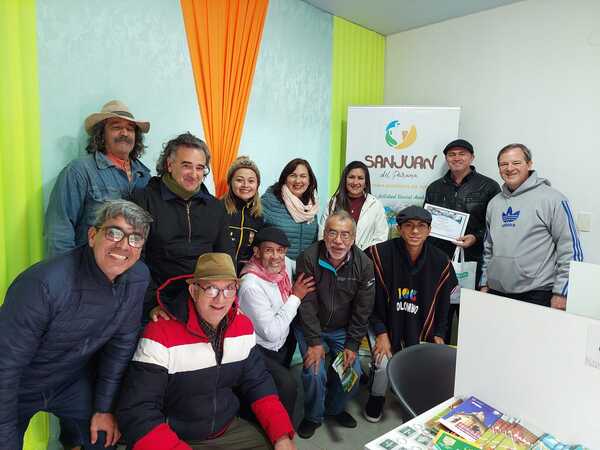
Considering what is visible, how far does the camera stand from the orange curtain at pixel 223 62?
9.73ft

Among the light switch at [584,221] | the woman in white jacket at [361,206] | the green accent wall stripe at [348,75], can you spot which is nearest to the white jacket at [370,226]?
the woman in white jacket at [361,206]

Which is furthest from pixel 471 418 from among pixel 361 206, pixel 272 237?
pixel 361 206

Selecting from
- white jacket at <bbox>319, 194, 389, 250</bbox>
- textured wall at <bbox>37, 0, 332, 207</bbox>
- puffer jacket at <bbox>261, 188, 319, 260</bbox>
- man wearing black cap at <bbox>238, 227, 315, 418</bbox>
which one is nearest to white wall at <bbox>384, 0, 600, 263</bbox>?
textured wall at <bbox>37, 0, 332, 207</bbox>

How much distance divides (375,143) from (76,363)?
10.4ft

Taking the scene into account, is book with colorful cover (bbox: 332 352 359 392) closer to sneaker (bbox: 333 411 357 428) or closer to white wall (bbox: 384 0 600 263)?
sneaker (bbox: 333 411 357 428)

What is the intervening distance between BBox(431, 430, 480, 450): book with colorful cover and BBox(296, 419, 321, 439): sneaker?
4.79 feet

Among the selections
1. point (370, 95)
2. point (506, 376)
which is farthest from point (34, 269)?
point (370, 95)

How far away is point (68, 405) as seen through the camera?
5.57 feet

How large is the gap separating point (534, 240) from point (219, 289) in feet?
7.21

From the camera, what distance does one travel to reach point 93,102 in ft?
8.01

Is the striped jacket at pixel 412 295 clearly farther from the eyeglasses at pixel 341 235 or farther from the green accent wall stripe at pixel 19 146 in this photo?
the green accent wall stripe at pixel 19 146

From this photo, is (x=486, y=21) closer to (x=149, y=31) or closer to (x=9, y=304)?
(x=149, y=31)

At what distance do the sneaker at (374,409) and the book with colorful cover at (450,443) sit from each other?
5.14 feet

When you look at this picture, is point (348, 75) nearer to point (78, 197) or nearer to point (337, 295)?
point (337, 295)
